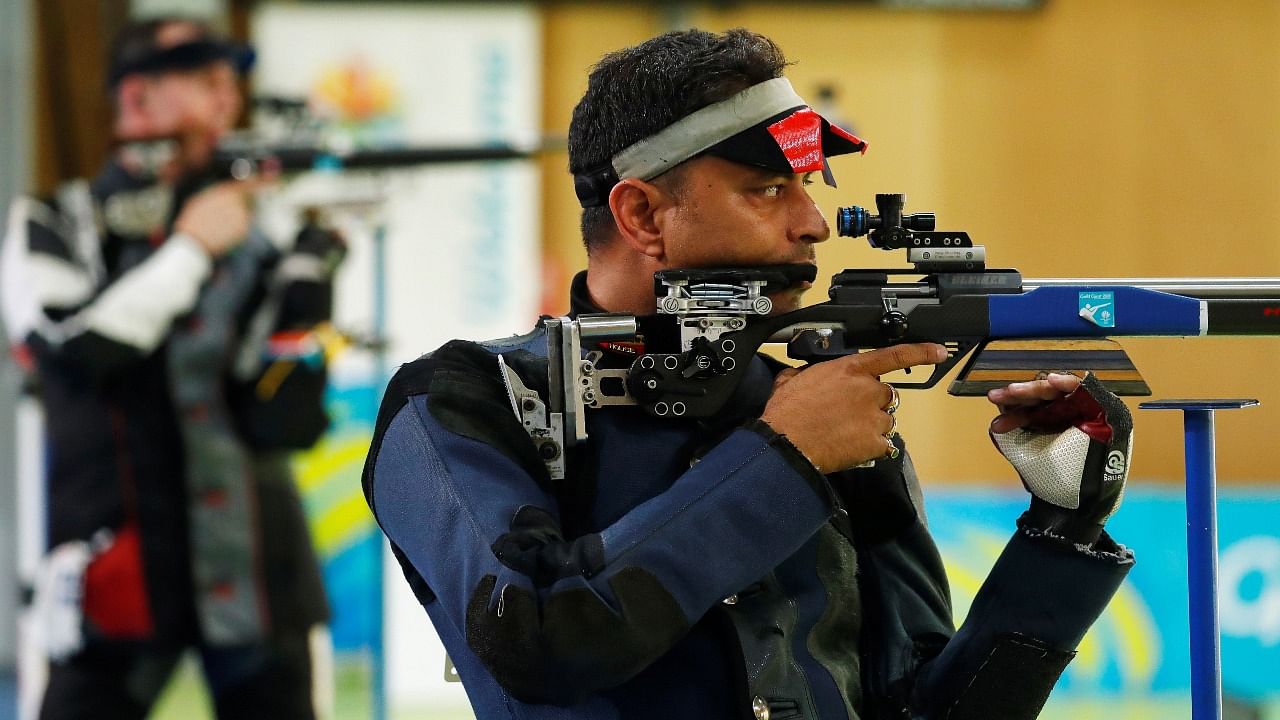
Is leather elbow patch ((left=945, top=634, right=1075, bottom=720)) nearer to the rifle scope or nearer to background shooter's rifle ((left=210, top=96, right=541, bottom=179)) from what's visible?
the rifle scope

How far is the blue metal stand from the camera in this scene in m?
1.46

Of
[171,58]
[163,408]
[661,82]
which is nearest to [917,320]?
[661,82]

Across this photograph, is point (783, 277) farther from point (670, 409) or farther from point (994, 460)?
point (994, 460)

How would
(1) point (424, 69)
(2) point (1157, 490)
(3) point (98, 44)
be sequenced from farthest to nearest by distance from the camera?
(1) point (424, 69) < (3) point (98, 44) < (2) point (1157, 490)

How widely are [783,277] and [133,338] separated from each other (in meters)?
2.33

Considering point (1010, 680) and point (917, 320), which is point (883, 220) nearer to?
point (917, 320)

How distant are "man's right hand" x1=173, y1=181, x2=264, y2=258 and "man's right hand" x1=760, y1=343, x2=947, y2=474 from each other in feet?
8.55

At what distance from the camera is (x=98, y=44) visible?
5.27 metres

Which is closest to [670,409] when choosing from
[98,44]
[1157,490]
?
[1157,490]

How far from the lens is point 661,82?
1471mm

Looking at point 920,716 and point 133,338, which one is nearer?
point 920,716

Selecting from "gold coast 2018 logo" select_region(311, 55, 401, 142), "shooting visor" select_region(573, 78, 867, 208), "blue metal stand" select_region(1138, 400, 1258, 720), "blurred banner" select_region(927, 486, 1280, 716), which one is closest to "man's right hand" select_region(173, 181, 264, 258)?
→ "gold coast 2018 logo" select_region(311, 55, 401, 142)

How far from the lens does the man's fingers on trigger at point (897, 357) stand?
54.4 inches

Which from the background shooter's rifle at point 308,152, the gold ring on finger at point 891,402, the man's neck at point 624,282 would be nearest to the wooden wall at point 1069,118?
the background shooter's rifle at point 308,152
